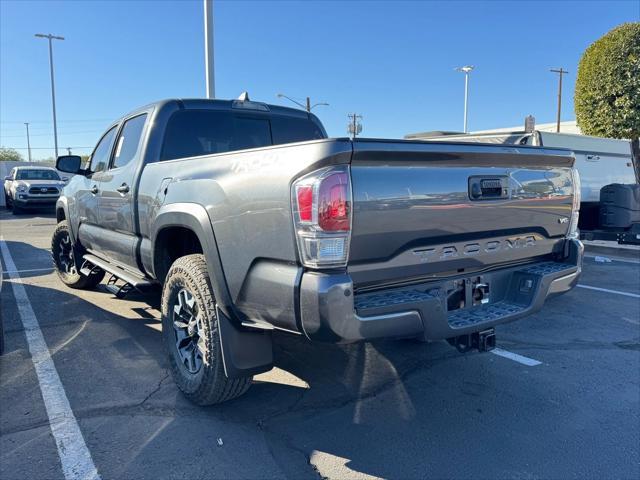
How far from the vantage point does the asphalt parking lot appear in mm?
2705

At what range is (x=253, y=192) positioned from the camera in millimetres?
2543

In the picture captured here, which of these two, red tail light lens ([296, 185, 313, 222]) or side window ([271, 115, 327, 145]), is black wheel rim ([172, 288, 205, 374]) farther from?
side window ([271, 115, 327, 145])

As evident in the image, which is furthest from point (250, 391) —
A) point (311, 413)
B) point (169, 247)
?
point (169, 247)

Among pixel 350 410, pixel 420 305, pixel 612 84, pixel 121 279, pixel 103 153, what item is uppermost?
pixel 612 84

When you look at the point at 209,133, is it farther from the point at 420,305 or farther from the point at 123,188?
the point at 420,305

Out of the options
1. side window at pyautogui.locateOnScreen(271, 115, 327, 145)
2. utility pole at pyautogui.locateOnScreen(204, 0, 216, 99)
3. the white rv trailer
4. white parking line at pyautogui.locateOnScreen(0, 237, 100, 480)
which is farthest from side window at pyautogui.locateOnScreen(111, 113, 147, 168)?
utility pole at pyautogui.locateOnScreen(204, 0, 216, 99)

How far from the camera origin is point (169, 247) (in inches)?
146

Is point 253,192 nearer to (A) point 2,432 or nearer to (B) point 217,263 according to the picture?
(B) point 217,263

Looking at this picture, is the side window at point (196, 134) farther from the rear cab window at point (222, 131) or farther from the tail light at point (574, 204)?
the tail light at point (574, 204)

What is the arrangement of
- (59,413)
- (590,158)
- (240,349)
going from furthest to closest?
(590,158)
(59,413)
(240,349)

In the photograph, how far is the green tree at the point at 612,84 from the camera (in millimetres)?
12766

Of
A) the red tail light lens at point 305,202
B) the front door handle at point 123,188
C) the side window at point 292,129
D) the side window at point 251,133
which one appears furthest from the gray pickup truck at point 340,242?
the side window at point 292,129

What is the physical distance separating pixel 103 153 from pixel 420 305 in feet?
13.6

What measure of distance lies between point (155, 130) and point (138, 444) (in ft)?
7.88
